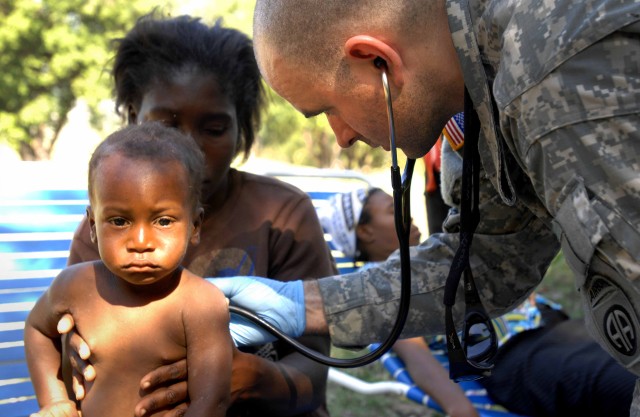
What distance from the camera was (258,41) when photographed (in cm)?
184

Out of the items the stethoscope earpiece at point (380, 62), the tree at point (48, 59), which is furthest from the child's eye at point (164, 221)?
the tree at point (48, 59)

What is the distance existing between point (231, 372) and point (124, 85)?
103 centimetres

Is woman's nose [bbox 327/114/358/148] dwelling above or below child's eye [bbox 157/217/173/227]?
above

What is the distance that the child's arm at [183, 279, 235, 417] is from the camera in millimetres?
1860

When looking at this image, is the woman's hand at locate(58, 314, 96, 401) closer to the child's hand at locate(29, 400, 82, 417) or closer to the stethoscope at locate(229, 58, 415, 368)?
the child's hand at locate(29, 400, 82, 417)

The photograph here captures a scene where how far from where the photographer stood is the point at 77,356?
191 cm

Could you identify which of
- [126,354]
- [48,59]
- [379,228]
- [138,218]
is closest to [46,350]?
[126,354]

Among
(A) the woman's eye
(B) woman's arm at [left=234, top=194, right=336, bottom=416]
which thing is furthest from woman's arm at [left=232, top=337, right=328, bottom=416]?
(A) the woman's eye

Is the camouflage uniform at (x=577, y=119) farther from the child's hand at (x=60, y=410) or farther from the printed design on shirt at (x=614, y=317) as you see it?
the child's hand at (x=60, y=410)

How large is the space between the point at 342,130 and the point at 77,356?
0.83m

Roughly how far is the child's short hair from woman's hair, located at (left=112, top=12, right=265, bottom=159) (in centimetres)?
41

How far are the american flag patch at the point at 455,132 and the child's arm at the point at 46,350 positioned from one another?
104 cm

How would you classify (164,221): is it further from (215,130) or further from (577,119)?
(577,119)

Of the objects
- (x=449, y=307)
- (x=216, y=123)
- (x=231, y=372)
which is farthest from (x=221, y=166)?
(x=449, y=307)
